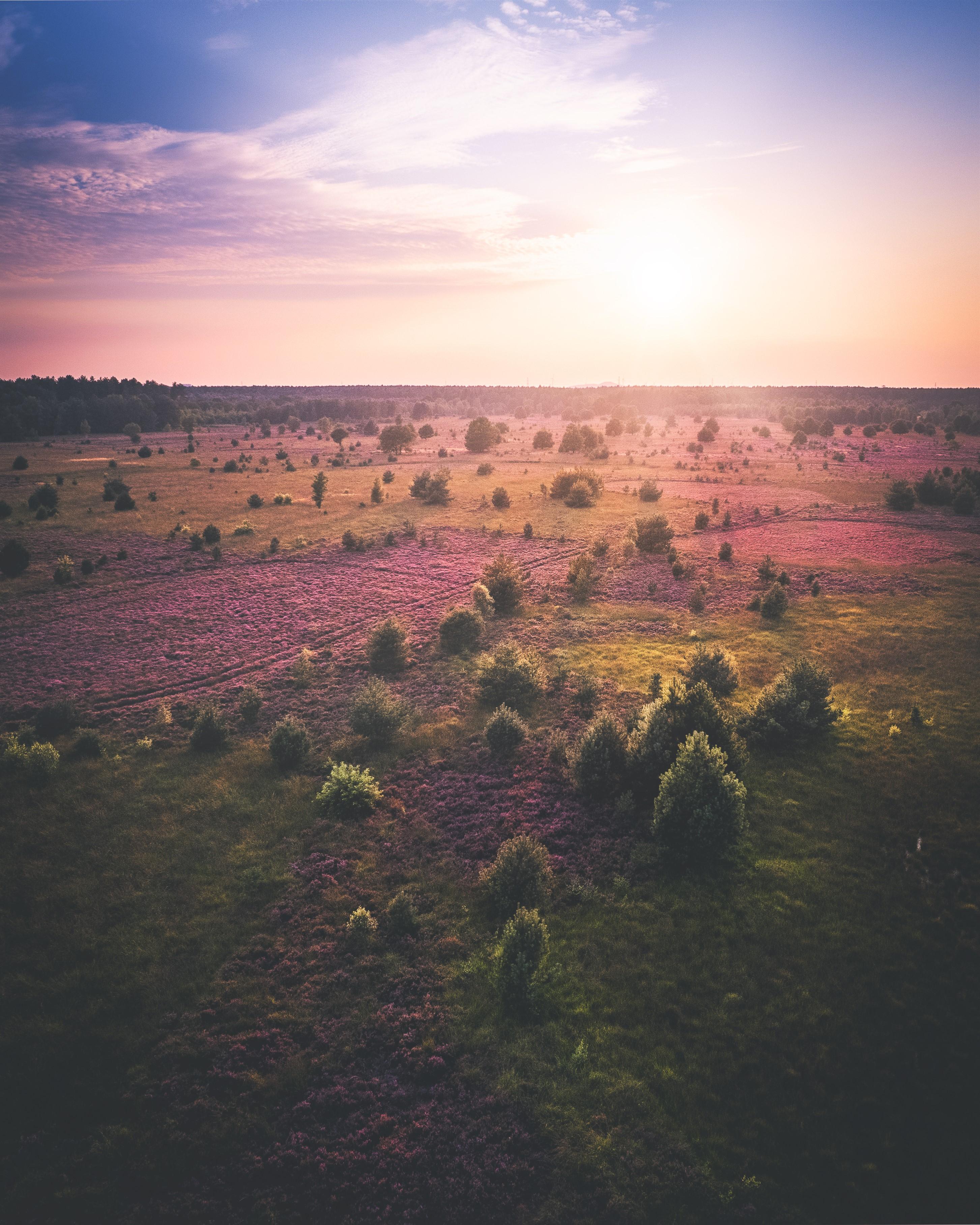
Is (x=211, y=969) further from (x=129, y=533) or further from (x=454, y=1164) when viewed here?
(x=129, y=533)

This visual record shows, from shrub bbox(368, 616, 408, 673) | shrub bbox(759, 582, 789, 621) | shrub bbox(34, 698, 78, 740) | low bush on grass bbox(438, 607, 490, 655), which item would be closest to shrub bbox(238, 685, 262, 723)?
shrub bbox(368, 616, 408, 673)

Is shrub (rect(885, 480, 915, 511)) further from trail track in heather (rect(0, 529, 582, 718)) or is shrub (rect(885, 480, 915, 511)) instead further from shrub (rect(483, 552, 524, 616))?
shrub (rect(483, 552, 524, 616))

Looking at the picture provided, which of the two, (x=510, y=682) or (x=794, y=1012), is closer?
(x=794, y=1012)

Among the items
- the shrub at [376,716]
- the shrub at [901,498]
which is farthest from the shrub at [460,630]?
the shrub at [901,498]

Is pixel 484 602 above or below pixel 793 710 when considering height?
above

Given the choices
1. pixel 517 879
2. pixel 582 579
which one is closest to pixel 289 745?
pixel 517 879

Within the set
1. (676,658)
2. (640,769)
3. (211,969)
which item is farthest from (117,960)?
(676,658)

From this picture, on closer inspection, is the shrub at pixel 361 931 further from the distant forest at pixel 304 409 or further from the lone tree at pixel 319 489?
the distant forest at pixel 304 409

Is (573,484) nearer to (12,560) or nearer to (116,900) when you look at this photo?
(12,560)
